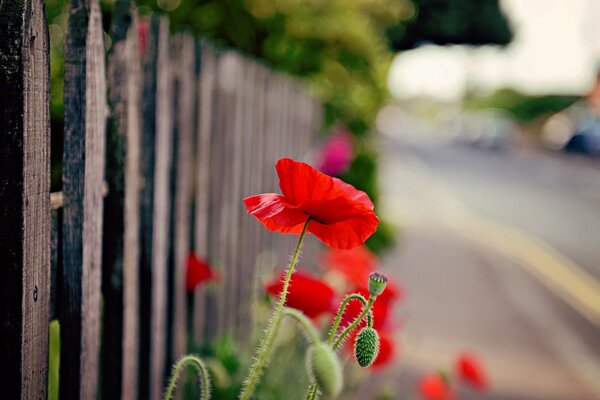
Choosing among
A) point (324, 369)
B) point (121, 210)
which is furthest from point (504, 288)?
point (324, 369)

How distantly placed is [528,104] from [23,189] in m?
45.9

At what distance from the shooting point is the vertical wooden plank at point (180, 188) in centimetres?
208

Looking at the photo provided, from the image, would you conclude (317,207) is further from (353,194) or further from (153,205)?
(153,205)

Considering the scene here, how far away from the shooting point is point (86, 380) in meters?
1.42

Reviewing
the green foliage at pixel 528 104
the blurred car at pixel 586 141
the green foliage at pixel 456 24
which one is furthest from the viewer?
the green foliage at pixel 528 104

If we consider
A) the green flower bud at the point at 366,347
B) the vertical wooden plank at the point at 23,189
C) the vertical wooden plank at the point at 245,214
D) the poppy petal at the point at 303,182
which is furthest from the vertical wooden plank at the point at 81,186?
the vertical wooden plank at the point at 245,214

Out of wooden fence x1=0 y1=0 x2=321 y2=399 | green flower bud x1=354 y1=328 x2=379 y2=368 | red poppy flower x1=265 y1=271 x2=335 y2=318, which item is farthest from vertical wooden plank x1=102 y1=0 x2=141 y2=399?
green flower bud x1=354 y1=328 x2=379 y2=368

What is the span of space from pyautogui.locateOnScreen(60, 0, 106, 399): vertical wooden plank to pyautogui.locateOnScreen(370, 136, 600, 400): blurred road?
1989mm

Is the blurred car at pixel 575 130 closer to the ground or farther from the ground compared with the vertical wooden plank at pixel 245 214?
closer to the ground

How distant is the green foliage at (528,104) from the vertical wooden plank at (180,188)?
41818 millimetres

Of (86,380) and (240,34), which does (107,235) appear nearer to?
(86,380)

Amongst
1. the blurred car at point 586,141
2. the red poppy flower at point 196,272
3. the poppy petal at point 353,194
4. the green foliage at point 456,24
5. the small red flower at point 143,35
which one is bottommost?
the blurred car at point 586,141

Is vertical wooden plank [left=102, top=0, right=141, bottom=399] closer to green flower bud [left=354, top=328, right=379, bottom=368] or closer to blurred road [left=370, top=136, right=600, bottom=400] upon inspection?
green flower bud [left=354, top=328, right=379, bottom=368]

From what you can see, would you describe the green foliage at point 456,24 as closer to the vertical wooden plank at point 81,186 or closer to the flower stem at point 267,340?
the vertical wooden plank at point 81,186
